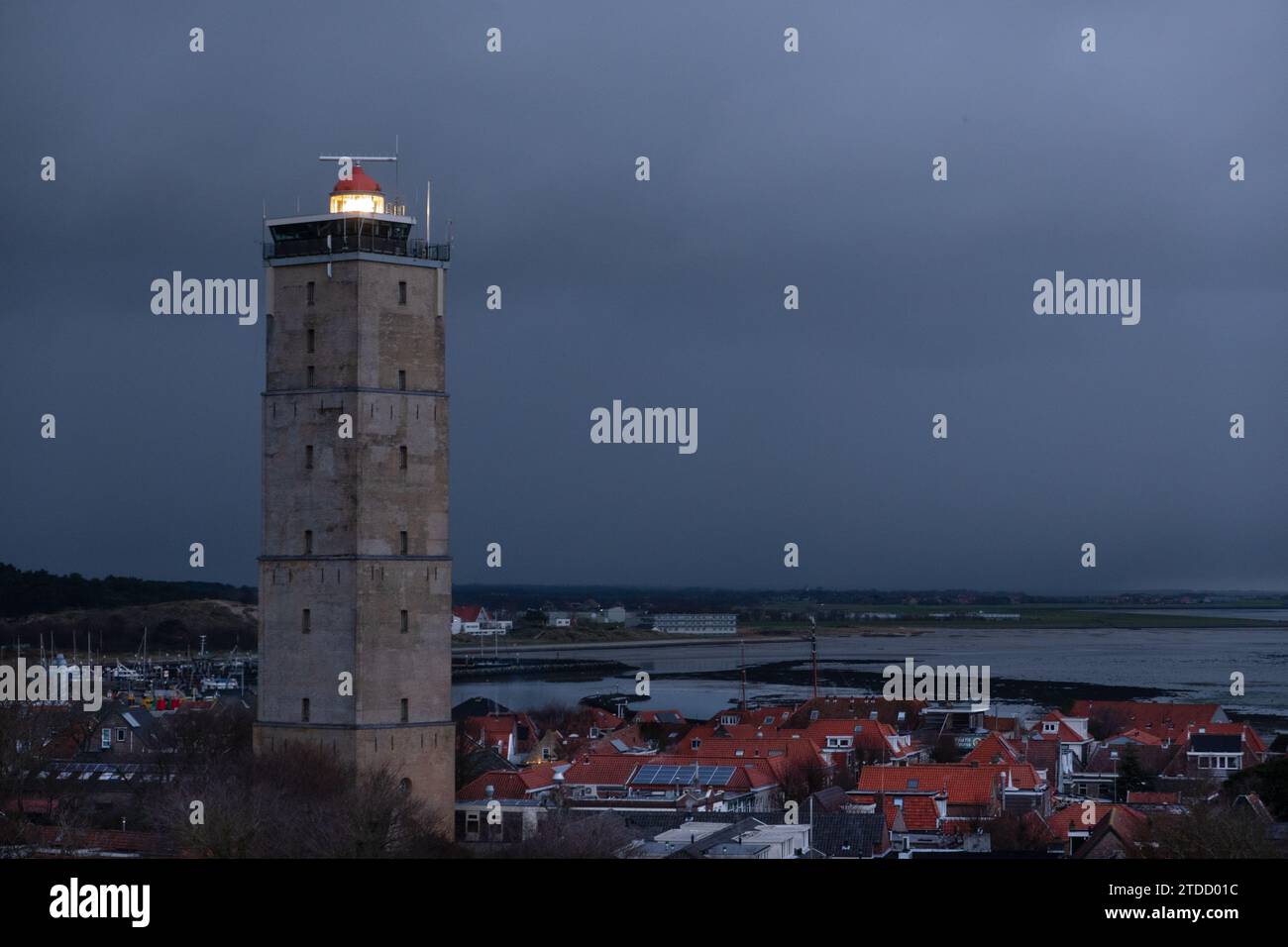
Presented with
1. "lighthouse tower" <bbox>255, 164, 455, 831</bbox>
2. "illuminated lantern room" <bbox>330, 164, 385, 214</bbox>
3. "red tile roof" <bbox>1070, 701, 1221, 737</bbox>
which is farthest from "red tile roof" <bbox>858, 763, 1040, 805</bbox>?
"red tile roof" <bbox>1070, 701, 1221, 737</bbox>

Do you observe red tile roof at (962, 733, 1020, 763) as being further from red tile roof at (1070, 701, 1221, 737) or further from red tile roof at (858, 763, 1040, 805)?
red tile roof at (1070, 701, 1221, 737)

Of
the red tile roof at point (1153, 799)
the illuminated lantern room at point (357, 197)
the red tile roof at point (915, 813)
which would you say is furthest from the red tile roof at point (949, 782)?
the illuminated lantern room at point (357, 197)

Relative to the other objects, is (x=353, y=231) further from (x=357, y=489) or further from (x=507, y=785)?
(x=507, y=785)

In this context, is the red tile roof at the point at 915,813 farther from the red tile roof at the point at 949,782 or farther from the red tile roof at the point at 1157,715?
the red tile roof at the point at 1157,715
